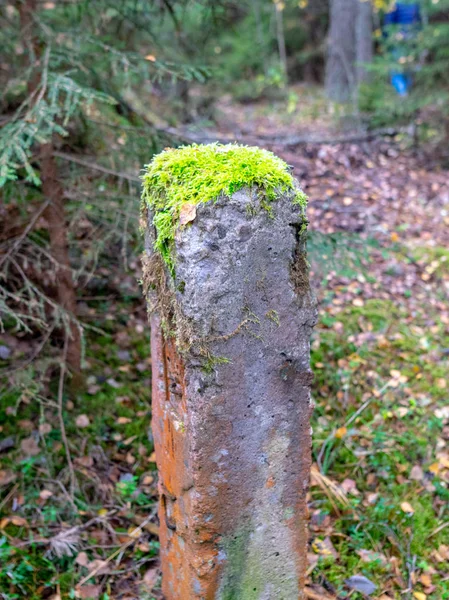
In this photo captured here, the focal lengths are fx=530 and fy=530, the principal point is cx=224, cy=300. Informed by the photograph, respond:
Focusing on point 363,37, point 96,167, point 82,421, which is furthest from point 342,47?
point 82,421

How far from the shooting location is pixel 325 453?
4.31 metres

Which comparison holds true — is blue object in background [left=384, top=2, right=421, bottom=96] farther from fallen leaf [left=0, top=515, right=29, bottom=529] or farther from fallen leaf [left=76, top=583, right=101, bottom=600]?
fallen leaf [left=76, top=583, right=101, bottom=600]

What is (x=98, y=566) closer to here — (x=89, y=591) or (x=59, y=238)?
(x=89, y=591)

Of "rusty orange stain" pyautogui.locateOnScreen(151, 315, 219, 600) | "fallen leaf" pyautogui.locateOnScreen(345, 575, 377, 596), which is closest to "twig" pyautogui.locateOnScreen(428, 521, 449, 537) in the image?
"fallen leaf" pyautogui.locateOnScreen(345, 575, 377, 596)

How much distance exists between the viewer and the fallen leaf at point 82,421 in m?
4.29

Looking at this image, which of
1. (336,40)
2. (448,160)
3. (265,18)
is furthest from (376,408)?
(265,18)

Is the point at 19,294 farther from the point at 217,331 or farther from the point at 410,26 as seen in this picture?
Answer: the point at 410,26

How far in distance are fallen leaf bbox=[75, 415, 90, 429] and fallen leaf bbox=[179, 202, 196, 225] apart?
2.78 m

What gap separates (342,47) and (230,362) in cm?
1071

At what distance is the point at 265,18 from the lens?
14133mm

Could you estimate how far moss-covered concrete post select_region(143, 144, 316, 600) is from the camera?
2072 millimetres

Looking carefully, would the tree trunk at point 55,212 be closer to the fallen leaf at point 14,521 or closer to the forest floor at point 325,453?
the forest floor at point 325,453

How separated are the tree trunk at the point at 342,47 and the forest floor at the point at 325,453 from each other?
6.15 m

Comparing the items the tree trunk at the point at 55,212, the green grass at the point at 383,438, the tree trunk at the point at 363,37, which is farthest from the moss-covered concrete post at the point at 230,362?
the tree trunk at the point at 363,37
